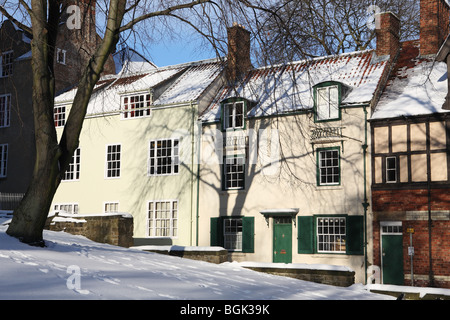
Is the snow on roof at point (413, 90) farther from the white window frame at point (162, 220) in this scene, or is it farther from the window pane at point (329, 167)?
the white window frame at point (162, 220)

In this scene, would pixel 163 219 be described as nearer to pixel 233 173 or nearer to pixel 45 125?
pixel 233 173

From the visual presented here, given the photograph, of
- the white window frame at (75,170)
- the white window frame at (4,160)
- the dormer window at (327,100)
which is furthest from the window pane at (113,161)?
the dormer window at (327,100)

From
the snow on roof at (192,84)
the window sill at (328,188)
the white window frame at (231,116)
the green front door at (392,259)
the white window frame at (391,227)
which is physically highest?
the snow on roof at (192,84)


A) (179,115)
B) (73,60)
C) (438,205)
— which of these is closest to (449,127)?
(438,205)

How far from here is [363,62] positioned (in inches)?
1056

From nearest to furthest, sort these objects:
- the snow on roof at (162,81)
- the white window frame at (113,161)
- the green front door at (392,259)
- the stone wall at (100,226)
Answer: the stone wall at (100,226), the green front door at (392,259), the snow on roof at (162,81), the white window frame at (113,161)

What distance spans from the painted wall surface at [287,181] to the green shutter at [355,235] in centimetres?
24

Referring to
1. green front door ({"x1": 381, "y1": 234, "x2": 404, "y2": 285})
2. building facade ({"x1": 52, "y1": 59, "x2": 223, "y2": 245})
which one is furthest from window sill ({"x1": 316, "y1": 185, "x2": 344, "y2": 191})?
building facade ({"x1": 52, "y1": 59, "x2": 223, "y2": 245})

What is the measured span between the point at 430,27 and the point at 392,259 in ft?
35.1

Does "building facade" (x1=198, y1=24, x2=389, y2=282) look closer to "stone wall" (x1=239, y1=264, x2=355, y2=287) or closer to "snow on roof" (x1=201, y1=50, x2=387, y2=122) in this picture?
"snow on roof" (x1=201, y1=50, x2=387, y2=122)

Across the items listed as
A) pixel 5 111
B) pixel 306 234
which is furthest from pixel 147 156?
pixel 5 111

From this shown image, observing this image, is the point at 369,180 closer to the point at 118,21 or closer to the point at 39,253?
the point at 118,21

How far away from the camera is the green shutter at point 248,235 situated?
2595 cm

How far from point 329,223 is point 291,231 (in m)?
1.75
